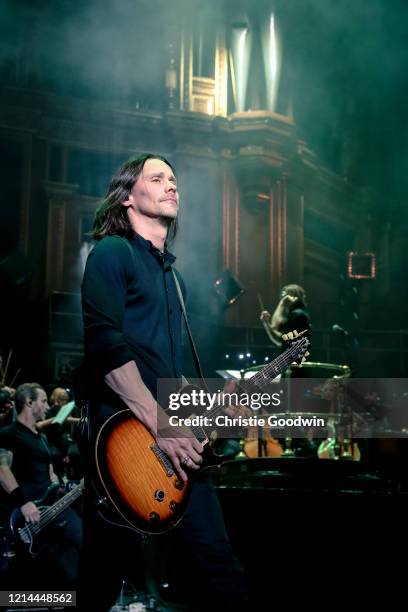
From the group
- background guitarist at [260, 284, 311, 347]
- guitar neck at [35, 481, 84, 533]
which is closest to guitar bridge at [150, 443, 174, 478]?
guitar neck at [35, 481, 84, 533]

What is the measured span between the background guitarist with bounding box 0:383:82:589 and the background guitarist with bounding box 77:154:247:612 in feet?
12.3

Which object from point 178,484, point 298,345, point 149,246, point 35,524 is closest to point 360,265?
point 35,524

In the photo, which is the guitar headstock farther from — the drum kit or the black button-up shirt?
the drum kit

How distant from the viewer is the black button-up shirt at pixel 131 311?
7.95ft

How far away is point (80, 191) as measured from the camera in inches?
583

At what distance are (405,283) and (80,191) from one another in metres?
8.93

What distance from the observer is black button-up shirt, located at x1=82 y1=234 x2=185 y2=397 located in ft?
7.95

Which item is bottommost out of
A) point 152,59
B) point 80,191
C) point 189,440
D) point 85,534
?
point 85,534

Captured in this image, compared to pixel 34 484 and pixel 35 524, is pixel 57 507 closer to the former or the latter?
pixel 35 524

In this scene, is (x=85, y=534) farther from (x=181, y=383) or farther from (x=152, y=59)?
(x=152, y=59)

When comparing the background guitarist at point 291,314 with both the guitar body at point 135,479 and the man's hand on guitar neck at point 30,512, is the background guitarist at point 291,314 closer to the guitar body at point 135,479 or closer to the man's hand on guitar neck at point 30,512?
the man's hand on guitar neck at point 30,512

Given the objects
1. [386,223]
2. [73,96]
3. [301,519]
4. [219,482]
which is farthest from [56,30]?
[301,519]

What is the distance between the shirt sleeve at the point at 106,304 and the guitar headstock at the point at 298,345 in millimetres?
828

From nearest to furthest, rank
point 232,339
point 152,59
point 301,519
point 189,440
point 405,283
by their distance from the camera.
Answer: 1. point 189,440
2. point 301,519
3. point 232,339
4. point 152,59
5. point 405,283
